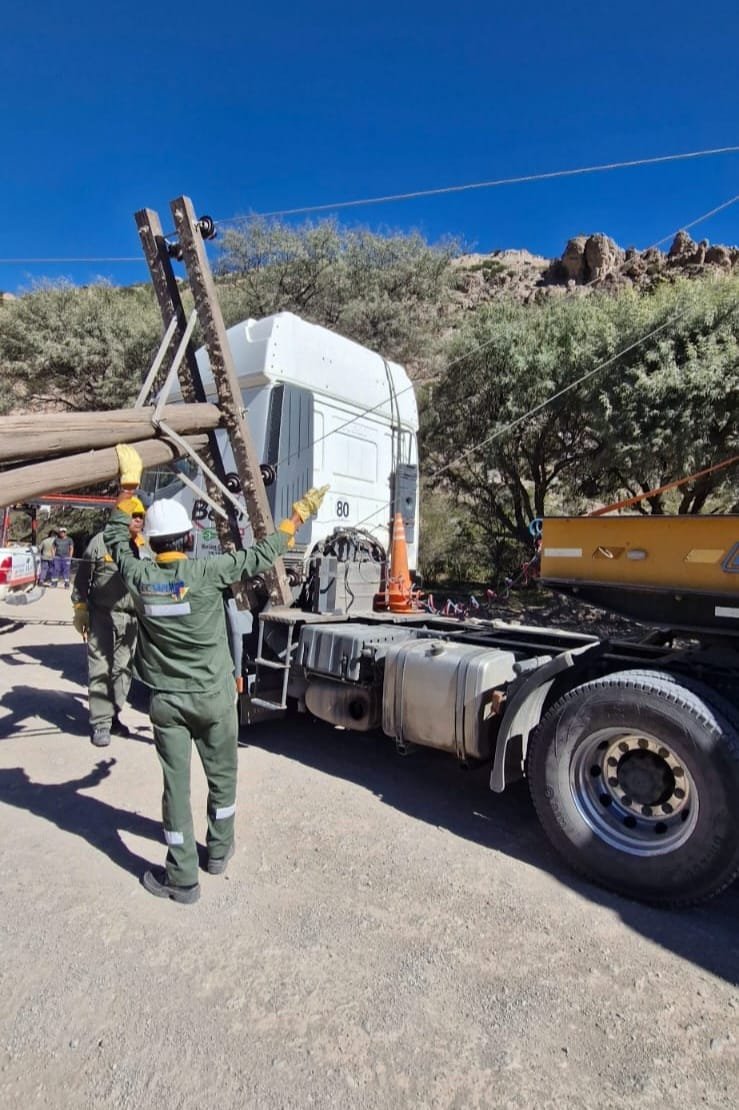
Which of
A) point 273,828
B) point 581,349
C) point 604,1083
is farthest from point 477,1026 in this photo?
point 581,349

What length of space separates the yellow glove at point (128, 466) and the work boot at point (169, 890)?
2120mm

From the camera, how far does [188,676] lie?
3.31m

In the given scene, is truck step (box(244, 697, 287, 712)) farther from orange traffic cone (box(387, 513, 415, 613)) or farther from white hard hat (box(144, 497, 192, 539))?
white hard hat (box(144, 497, 192, 539))

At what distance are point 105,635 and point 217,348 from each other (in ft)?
8.79

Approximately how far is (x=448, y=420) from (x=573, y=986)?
576 inches

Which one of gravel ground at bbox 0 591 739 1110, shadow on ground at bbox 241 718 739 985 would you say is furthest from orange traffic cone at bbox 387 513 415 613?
gravel ground at bbox 0 591 739 1110

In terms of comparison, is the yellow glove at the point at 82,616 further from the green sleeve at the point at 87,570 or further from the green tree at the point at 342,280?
the green tree at the point at 342,280

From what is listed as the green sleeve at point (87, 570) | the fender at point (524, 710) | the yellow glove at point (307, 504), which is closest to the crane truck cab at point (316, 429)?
the green sleeve at point (87, 570)

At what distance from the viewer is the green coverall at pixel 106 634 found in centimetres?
561

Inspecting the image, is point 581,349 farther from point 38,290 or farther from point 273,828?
point 38,290

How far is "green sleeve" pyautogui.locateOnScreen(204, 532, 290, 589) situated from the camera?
335 cm

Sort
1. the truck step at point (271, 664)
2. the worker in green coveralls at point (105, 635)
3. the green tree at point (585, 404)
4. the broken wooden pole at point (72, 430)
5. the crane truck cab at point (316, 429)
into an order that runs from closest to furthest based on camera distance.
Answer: the broken wooden pole at point (72, 430), the truck step at point (271, 664), the worker in green coveralls at point (105, 635), the crane truck cab at point (316, 429), the green tree at point (585, 404)

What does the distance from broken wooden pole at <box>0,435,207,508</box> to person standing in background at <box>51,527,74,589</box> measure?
1738cm

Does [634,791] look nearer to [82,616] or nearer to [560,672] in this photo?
[560,672]
